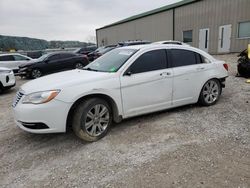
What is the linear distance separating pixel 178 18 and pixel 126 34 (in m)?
12.0

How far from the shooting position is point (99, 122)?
3.71 m

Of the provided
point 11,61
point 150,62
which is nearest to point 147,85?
point 150,62

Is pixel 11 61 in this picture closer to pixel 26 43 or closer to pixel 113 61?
pixel 113 61

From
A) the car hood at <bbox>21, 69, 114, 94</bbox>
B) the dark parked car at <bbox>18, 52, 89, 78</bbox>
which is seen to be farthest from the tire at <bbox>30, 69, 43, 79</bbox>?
the car hood at <bbox>21, 69, 114, 94</bbox>

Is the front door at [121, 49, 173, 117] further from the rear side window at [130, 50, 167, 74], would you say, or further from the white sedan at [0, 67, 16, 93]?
the white sedan at [0, 67, 16, 93]

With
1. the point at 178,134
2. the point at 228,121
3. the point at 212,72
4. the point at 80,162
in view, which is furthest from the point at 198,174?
the point at 212,72

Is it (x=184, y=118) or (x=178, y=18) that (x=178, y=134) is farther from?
(x=178, y=18)

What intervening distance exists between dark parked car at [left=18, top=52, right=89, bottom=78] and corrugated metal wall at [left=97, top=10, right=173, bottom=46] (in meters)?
14.0

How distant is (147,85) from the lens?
4078mm

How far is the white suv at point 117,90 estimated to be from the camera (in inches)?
132

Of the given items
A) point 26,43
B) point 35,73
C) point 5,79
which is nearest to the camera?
point 5,79

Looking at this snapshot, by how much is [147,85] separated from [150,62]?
494mm

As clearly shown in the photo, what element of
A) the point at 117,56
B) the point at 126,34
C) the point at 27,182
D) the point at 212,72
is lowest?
the point at 27,182

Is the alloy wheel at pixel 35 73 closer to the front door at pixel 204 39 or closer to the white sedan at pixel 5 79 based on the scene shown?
the white sedan at pixel 5 79
